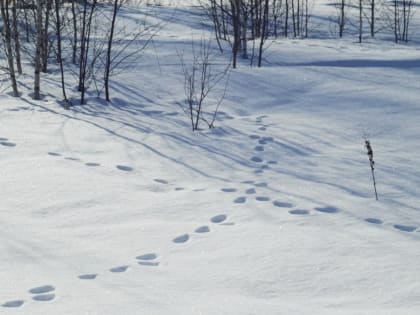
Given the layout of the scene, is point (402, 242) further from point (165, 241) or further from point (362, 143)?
point (362, 143)

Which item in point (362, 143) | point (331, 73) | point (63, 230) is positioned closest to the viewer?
point (63, 230)

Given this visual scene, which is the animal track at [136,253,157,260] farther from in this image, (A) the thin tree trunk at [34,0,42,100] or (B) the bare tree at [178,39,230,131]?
(A) the thin tree trunk at [34,0,42,100]

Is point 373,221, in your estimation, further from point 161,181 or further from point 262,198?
point 161,181

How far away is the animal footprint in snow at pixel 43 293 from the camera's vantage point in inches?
118

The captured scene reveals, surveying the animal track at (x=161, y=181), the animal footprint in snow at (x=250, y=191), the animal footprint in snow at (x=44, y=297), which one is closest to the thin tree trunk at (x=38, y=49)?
the animal track at (x=161, y=181)

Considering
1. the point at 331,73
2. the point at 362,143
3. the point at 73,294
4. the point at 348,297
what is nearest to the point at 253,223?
the point at 348,297

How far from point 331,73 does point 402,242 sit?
600 cm

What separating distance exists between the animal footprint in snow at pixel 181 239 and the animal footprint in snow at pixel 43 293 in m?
0.95

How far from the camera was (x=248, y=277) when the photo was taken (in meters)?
3.28

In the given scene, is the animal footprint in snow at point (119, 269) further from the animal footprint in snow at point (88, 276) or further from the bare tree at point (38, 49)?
the bare tree at point (38, 49)

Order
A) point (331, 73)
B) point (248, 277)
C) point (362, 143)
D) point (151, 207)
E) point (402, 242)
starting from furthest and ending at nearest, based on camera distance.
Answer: point (331, 73)
point (362, 143)
point (151, 207)
point (402, 242)
point (248, 277)

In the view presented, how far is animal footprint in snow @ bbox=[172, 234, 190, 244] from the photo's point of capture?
3.86 m

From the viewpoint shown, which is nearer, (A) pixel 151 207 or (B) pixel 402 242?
(B) pixel 402 242

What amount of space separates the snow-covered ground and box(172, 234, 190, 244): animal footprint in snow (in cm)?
2
